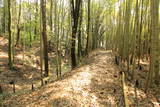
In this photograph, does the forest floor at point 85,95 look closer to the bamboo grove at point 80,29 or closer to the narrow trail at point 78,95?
the narrow trail at point 78,95

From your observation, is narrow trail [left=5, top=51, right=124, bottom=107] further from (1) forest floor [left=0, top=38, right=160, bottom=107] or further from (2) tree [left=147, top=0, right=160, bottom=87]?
(2) tree [left=147, top=0, right=160, bottom=87]

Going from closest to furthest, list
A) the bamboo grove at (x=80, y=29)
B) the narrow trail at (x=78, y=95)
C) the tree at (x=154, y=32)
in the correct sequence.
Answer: the narrow trail at (x=78, y=95)
the tree at (x=154, y=32)
the bamboo grove at (x=80, y=29)

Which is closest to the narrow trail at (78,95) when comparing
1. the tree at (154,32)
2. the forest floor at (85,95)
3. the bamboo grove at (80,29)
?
the forest floor at (85,95)

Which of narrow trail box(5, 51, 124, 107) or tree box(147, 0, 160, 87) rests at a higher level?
tree box(147, 0, 160, 87)

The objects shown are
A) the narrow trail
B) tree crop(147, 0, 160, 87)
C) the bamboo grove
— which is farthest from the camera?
the bamboo grove

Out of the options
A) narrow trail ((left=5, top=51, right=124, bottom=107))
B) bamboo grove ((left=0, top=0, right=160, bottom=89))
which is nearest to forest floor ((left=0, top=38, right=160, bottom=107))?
narrow trail ((left=5, top=51, right=124, bottom=107))

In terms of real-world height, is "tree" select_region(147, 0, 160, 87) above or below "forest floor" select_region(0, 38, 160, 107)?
above

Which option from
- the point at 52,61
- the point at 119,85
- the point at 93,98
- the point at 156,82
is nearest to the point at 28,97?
the point at 93,98

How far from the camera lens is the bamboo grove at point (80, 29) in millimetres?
9883

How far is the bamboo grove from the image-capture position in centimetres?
988

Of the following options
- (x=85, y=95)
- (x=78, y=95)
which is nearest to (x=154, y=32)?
(x=85, y=95)

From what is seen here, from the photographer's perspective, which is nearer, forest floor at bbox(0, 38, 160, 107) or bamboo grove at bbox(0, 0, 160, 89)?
forest floor at bbox(0, 38, 160, 107)

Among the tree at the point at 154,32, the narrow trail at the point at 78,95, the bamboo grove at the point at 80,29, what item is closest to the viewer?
the narrow trail at the point at 78,95

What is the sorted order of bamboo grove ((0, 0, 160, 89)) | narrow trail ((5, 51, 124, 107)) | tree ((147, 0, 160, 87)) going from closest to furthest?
1. narrow trail ((5, 51, 124, 107))
2. tree ((147, 0, 160, 87))
3. bamboo grove ((0, 0, 160, 89))
